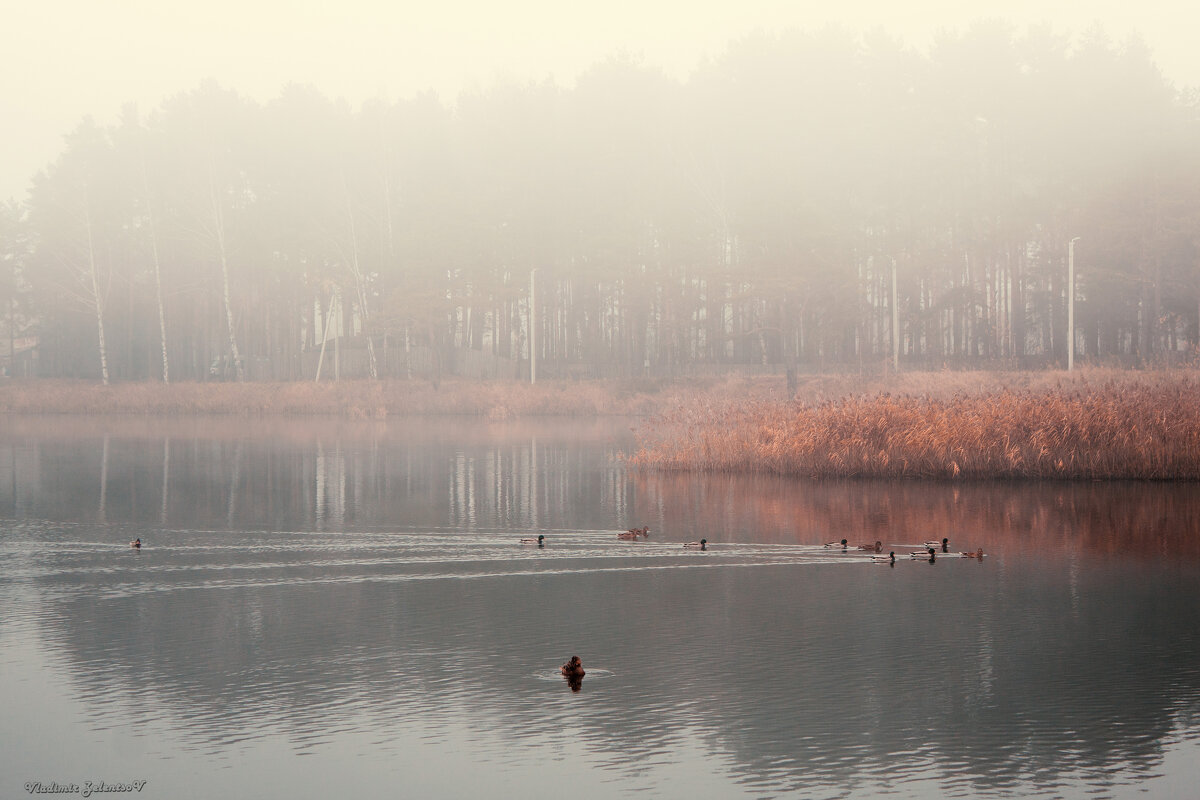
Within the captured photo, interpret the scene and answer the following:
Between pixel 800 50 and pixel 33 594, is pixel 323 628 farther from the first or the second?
pixel 800 50

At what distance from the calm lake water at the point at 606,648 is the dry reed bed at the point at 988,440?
2023 mm

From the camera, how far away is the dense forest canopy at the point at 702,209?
67.3 meters

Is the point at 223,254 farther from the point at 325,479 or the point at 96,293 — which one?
the point at 325,479

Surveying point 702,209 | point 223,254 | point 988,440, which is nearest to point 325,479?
point 988,440

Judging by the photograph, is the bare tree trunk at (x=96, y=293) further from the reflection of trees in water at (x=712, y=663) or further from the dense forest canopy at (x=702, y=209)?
the reflection of trees in water at (x=712, y=663)

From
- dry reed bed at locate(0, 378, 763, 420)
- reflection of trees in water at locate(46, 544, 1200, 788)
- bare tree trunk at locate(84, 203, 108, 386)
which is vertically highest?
bare tree trunk at locate(84, 203, 108, 386)

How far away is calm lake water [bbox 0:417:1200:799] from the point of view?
26.5 feet

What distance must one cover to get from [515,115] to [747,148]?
14.6 m

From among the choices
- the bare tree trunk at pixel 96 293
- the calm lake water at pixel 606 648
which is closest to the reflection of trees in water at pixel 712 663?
the calm lake water at pixel 606 648

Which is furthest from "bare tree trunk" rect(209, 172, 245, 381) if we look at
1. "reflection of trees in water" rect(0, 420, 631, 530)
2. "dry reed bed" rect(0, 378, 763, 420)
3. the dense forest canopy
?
"reflection of trees in water" rect(0, 420, 631, 530)

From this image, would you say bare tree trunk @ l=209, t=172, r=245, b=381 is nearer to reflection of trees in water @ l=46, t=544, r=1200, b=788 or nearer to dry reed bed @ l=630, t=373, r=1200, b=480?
dry reed bed @ l=630, t=373, r=1200, b=480

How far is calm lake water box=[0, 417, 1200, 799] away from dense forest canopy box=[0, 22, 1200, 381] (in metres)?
47.1

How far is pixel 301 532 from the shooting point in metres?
18.9

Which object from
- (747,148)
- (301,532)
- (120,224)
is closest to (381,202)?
(120,224)
